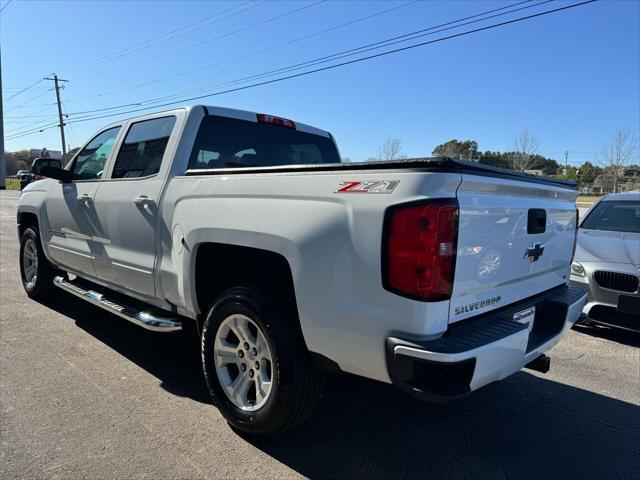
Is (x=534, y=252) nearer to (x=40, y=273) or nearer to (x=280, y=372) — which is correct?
(x=280, y=372)

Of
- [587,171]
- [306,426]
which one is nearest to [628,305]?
[306,426]

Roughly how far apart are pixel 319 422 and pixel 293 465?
0.51m

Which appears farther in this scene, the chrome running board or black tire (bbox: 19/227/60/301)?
black tire (bbox: 19/227/60/301)

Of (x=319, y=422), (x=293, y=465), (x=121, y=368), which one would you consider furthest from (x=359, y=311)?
(x=121, y=368)

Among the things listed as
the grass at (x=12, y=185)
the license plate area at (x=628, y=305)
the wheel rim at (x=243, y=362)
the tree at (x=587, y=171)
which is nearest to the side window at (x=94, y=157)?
the wheel rim at (x=243, y=362)

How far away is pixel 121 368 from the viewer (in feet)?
12.8

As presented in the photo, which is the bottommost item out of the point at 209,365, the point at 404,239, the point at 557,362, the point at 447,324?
the point at 557,362

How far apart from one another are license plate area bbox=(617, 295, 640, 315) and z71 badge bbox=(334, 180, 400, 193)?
4072mm

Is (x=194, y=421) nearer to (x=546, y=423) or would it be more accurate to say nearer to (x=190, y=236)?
(x=190, y=236)

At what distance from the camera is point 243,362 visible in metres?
2.91

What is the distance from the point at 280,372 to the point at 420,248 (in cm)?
107

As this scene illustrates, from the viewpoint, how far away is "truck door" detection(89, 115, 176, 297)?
140 inches

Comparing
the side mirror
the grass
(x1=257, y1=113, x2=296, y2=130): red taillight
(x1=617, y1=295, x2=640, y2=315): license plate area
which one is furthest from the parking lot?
the grass

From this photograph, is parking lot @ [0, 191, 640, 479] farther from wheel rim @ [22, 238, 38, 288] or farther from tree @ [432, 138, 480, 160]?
tree @ [432, 138, 480, 160]
